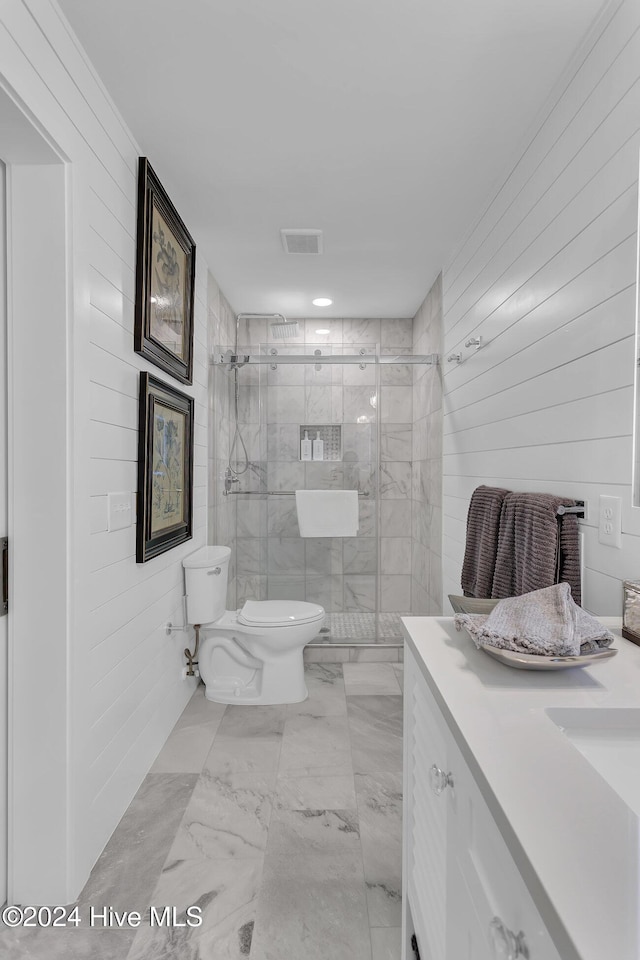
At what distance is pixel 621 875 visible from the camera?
48 centimetres

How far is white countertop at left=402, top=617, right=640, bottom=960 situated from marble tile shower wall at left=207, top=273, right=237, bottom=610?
2.35 metres

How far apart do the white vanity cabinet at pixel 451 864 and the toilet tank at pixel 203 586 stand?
63.7 inches

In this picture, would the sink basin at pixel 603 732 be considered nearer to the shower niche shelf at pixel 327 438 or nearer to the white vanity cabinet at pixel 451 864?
the white vanity cabinet at pixel 451 864

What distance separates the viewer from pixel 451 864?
2.71 ft

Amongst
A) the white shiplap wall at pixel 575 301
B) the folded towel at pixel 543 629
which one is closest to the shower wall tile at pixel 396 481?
the white shiplap wall at pixel 575 301

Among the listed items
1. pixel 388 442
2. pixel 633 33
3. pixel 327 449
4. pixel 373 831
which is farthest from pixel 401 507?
pixel 633 33

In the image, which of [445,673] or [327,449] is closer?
[445,673]

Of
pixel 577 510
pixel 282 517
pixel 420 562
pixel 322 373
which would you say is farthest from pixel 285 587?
pixel 577 510

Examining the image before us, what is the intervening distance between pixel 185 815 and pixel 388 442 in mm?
2554

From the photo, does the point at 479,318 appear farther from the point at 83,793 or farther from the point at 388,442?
the point at 83,793

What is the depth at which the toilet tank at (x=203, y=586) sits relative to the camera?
2.64 m

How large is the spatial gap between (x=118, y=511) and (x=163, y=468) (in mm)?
463

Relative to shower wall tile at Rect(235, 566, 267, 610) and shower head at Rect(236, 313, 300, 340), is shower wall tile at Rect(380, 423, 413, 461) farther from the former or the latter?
shower wall tile at Rect(235, 566, 267, 610)

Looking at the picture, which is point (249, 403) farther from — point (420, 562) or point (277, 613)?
point (420, 562)
